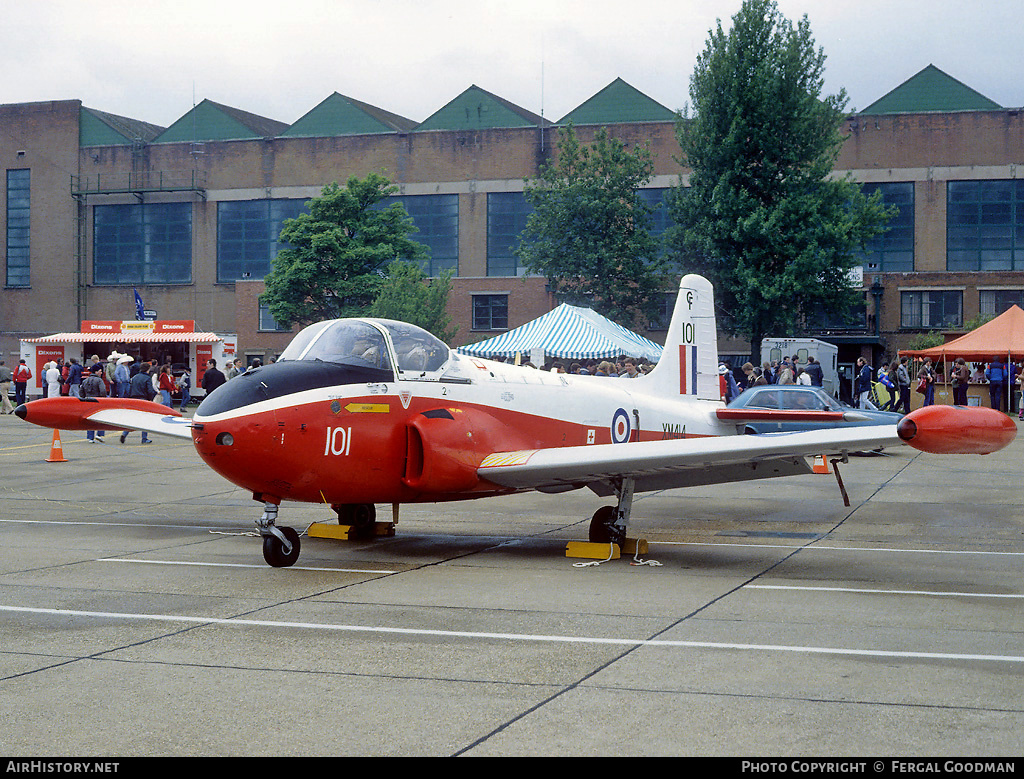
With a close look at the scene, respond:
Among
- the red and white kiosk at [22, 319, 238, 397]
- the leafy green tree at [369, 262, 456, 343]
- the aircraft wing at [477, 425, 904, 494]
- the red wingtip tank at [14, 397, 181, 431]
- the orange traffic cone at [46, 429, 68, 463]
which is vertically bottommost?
the orange traffic cone at [46, 429, 68, 463]

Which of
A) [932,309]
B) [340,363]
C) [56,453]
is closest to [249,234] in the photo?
[932,309]

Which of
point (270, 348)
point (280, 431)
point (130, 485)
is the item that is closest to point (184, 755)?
point (280, 431)

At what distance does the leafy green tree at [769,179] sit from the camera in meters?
40.9

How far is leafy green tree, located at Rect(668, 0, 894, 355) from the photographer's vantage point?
40.9 m

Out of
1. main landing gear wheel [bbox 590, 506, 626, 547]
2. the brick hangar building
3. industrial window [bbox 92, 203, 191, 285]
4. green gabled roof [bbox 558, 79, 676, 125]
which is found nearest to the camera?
main landing gear wheel [bbox 590, 506, 626, 547]

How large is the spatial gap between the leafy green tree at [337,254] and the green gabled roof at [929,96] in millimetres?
28067

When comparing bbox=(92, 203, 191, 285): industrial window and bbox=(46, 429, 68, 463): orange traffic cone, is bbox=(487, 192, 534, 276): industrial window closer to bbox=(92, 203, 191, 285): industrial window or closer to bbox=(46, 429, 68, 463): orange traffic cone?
bbox=(92, 203, 191, 285): industrial window

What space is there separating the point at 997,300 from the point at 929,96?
42.7ft

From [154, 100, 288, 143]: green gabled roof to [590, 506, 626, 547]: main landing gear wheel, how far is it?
199 feet

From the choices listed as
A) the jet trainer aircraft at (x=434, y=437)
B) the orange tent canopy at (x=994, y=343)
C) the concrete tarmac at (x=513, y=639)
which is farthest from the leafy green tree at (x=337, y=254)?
the jet trainer aircraft at (x=434, y=437)

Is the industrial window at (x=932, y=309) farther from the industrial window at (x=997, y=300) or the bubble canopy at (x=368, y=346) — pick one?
the bubble canopy at (x=368, y=346)

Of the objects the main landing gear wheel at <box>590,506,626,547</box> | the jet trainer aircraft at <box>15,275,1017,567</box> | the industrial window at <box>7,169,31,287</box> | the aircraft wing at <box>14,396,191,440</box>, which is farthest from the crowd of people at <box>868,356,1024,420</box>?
the industrial window at <box>7,169,31,287</box>

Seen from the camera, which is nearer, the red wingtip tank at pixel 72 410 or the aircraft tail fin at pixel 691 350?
the red wingtip tank at pixel 72 410

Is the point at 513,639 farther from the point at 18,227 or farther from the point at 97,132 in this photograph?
the point at 18,227
